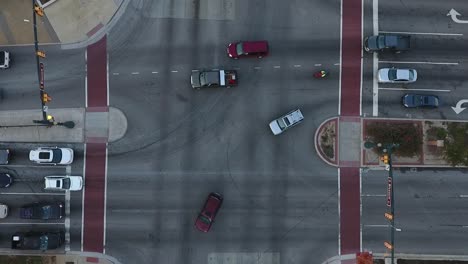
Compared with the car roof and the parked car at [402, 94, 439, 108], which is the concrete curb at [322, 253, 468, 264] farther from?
the car roof

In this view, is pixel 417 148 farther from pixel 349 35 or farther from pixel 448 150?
pixel 349 35

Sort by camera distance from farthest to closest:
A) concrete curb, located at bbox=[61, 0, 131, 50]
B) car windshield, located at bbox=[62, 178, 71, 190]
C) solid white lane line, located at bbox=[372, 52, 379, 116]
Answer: concrete curb, located at bbox=[61, 0, 131, 50], solid white lane line, located at bbox=[372, 52, 379, 116], car windshield, located at bbox=[62, 178, 71, 190]

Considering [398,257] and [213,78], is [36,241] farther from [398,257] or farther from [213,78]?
[398,257]

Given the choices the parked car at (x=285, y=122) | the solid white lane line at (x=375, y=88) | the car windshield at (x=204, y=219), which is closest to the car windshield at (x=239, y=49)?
the parked car at (x=285, y=122)

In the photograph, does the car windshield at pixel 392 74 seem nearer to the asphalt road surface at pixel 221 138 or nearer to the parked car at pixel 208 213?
the asphalt road surface at pixel 221 138

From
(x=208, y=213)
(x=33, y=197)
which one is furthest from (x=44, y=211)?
(x=208, y=213)

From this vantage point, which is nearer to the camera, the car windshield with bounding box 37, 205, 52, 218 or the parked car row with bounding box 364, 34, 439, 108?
the car windshield with bounding box 37, 205, 52, 218

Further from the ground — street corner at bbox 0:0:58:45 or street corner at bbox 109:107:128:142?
street corner at bbox 0:0:58:45

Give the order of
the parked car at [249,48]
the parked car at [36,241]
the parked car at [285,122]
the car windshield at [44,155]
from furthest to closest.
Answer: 1. the parked car at [249,48]
2. the parked car at [285,122]
3. the car windshield at [44,155]
4. the parked car at [36,241]

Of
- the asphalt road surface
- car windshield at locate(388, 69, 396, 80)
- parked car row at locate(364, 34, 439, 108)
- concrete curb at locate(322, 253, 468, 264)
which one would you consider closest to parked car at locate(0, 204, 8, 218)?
the asphalt road surface
